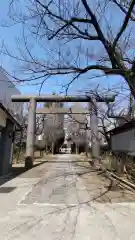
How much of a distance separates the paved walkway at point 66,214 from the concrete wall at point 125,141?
721 centimetres

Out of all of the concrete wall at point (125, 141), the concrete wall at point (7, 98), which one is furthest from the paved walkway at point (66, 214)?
the concrete wall at point (7, 98)

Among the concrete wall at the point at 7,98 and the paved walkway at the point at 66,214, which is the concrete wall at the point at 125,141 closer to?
the paved walkway at the point at 66,214

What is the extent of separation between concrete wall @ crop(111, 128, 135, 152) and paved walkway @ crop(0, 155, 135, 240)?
23.7ft

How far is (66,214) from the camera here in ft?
20.1

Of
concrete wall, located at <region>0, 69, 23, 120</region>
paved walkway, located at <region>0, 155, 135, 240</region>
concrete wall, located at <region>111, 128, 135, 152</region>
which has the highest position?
concrete wall, located at <region>0, 69, 23, 120</region>

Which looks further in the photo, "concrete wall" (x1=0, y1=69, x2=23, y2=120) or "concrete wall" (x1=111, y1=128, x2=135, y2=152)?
"concrete wall" (x1=0, y1=69, x2=23, y2=120)

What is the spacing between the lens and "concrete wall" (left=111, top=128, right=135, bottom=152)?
1622 centimetres

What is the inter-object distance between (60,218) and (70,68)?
209 inches

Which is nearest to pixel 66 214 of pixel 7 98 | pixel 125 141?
pixel 125 141

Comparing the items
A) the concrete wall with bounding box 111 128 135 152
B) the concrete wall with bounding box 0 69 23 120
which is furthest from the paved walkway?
the concrete wall with bounding box 0 69 23 120

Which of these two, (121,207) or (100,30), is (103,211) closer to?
(121,207)

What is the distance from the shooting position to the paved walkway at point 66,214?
4.77m

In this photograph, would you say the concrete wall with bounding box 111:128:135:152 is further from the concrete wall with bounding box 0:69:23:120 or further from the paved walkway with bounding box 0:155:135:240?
the concrete wall with bounding box 0:69:23:120

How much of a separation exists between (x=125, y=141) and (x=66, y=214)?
1273cm
